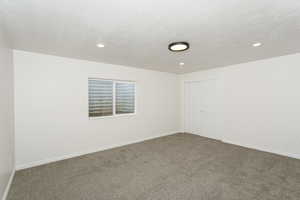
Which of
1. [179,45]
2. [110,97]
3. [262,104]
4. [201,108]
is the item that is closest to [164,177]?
[179,45]

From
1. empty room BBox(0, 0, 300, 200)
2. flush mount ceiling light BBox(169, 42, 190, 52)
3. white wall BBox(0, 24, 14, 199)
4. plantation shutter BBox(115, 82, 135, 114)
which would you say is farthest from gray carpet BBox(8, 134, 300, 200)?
flush mount ceiling light BBox(169, 42, 190, 52)

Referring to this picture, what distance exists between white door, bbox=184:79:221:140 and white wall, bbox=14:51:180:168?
1.91m

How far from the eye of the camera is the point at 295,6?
4.71 feet

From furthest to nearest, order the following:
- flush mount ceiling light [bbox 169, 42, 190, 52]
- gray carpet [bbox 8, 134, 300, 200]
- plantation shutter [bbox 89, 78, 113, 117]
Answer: plantation shutter [bbox 89, 78, 113, 117]
flush mount ceiling light [bbox 169, 42, 190, 52]
gray carpet [bbox 8, 134, 300, 200]

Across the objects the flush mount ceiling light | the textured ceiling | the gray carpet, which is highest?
the textured ceiling

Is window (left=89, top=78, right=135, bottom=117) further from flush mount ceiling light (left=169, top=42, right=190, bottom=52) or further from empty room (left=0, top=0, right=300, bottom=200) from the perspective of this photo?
flush mount ceiling light (left=169, top=42, right=190, bottom=52)

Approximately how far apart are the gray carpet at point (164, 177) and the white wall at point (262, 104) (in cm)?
40

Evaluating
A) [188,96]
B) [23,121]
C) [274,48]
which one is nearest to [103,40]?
[23,121]

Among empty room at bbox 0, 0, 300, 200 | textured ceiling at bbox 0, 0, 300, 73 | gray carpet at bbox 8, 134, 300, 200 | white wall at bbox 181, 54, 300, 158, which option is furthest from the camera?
white wall at bbox 181, 54, 300, 158

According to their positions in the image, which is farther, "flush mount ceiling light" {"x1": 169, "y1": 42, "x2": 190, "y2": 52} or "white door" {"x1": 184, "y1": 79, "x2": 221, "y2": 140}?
"white door" {"x1": 184, "y1": 79, "x2": 221, "y2": 140}

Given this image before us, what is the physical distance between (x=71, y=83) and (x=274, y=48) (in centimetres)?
425

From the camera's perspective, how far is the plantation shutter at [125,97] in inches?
159

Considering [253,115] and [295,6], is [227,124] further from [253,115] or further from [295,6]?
[295,6]

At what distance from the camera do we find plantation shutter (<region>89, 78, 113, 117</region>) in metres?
3.55
